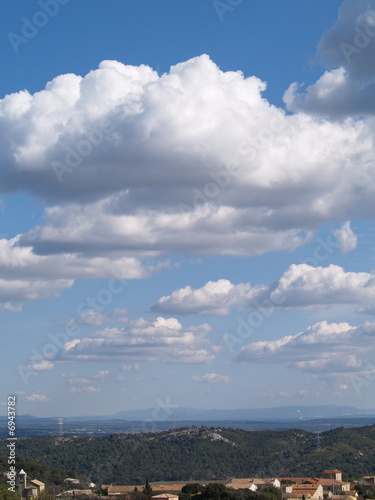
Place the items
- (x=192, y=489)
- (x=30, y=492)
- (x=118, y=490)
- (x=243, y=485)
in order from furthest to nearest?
(x=243, y=485), (x=118, y=490), (x=192, y=489), (x=30, y=492)

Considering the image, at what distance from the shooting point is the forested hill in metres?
156

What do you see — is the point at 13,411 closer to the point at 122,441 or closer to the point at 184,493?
the point at 184,493

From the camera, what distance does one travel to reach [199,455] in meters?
173

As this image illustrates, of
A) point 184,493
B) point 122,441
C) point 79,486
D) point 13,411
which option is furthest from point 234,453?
point 13,411

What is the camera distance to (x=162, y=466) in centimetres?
16650

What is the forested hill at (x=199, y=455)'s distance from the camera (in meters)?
156

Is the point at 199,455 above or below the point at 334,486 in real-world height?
above

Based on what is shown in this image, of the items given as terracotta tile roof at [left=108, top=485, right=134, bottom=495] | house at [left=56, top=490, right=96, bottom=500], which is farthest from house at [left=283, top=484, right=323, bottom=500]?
house at [left=56, top=490, right=96, bottom=500]

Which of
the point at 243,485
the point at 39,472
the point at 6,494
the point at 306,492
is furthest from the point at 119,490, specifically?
the point at 6,494

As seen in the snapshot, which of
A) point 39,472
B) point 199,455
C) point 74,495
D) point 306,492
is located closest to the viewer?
point 74,495

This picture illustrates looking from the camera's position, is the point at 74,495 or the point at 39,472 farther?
the point at 39,472

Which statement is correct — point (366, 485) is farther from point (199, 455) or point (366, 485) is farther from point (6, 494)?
point (199, 455)

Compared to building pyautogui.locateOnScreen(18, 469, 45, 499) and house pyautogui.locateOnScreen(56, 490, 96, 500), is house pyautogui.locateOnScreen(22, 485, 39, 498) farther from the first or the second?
house pyautogui.locateOnScreen(56, 490, 96, 500)

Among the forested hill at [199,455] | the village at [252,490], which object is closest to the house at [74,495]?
the village at [252,490]
